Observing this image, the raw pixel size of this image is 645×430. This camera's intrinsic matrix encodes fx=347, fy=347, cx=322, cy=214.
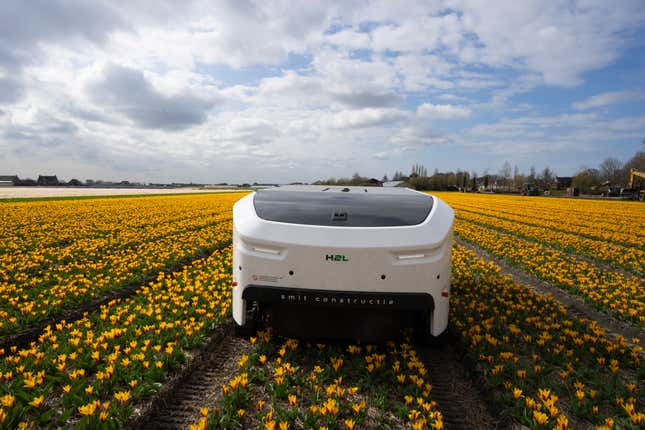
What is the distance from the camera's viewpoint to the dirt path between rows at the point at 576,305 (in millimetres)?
4840

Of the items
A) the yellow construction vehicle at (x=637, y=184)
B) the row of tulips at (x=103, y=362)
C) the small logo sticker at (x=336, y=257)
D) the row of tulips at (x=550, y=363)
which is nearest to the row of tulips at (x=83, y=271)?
the row of tulips at (x=103, y=362)

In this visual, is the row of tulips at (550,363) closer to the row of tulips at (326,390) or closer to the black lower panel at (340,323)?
the row of tulips at (326,390)

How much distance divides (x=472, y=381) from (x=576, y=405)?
0.82 meters

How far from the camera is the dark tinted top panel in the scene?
3.36m

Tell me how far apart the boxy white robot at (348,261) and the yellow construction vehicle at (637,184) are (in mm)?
68448

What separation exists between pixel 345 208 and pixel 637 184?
84.1 metres

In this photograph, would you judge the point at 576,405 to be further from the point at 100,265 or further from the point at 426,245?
the point at 100,265

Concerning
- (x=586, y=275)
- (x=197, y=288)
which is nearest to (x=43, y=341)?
(x=197, y=288)

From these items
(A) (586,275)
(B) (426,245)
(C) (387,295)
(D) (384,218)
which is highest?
(D) (384,218)

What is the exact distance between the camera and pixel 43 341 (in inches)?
149

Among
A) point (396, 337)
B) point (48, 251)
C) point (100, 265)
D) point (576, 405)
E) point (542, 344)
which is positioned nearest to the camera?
point (576, 405)

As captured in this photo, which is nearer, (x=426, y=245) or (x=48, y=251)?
(x=426, y=245)

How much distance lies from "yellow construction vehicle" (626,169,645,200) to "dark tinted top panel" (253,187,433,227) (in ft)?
223

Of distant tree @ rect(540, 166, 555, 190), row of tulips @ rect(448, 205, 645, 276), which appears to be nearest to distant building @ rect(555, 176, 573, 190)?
distant tree @ rect(540, 166, 555, 190)
